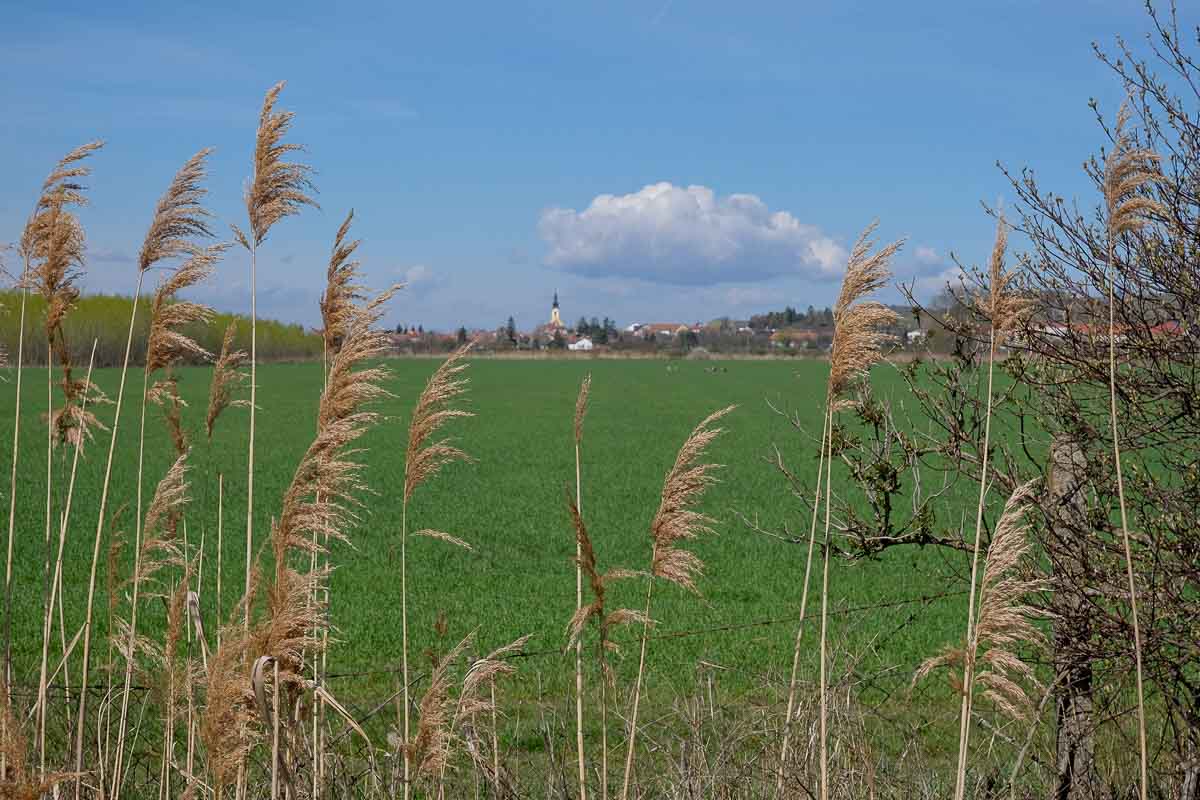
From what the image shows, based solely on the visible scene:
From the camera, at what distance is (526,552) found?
63.3ft

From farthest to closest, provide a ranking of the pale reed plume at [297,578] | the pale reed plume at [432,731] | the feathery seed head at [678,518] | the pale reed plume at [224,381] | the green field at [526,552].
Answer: the green field at [526,552], the pale reed plume at [224,381], the feathery seed head at [678,518], the pale reed plume at [432,731], the pale reed plume at [297,578]

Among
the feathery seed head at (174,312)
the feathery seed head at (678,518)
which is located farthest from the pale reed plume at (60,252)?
the feathery seed head at (678,518)

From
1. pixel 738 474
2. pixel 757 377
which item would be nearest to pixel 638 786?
pixel 738 474

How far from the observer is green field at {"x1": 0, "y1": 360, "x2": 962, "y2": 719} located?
11789 mm

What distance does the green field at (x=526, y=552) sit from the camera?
11.8 m

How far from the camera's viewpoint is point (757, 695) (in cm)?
1064

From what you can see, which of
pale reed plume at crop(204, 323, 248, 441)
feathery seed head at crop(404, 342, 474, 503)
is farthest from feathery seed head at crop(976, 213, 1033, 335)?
pale reed plume at crop(204, 323, 248, 441)

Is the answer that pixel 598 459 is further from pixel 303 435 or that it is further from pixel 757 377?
pixel 757 377

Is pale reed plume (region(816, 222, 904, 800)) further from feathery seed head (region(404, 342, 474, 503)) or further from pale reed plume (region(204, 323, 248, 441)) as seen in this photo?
pale reed plume (region(204, 323, 248, 441))

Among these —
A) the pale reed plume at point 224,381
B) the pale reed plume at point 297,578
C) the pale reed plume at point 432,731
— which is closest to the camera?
the pale reed plume at point 297,578

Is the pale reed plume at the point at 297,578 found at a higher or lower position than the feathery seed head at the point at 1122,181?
lower

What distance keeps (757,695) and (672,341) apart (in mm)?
140418

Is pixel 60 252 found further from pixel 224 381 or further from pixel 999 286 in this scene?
pixel 999 286

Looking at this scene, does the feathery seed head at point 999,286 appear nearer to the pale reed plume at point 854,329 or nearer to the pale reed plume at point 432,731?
the pale reed plume at point 854,329
